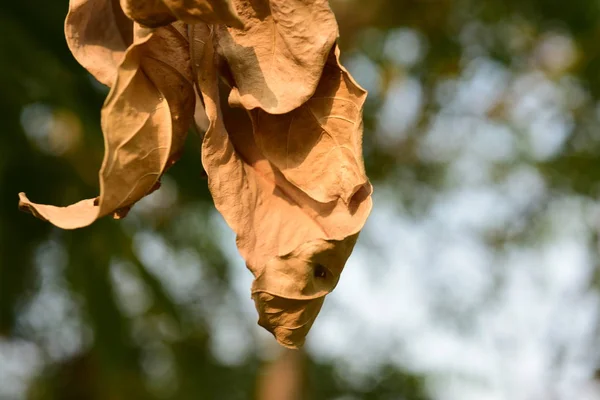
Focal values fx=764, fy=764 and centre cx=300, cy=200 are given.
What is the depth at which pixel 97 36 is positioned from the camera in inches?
24.4

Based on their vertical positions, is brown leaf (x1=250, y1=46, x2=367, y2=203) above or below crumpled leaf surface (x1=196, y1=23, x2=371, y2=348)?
above

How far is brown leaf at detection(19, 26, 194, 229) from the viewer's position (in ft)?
1.60

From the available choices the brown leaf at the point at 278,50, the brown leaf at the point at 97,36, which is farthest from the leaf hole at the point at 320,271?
the brown leaf at the point at 97,36

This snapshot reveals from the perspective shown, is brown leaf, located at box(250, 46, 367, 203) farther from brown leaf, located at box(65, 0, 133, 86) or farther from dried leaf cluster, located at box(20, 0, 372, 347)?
brown leaf, located at box(65, 0, 133, 86)

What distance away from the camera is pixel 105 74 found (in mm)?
604

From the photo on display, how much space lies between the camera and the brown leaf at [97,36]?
601mm

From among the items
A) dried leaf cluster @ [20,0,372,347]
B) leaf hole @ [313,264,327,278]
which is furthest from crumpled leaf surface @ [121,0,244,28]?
leaf hole @ [313,264,327,278]

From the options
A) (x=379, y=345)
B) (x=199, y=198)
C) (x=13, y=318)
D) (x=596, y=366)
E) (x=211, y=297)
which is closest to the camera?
(x=199, y=198)

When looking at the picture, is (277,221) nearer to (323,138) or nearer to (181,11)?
(323,138)

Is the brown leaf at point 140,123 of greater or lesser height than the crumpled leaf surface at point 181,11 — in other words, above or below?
below

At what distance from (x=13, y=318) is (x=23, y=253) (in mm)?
1179

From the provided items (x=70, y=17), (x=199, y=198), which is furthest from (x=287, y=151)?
(x=199, y=198)

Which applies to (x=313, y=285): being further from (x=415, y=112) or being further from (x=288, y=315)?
(x=415, y=112)

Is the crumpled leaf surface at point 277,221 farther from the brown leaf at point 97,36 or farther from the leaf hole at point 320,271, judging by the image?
the brown leaf at point 97,36
